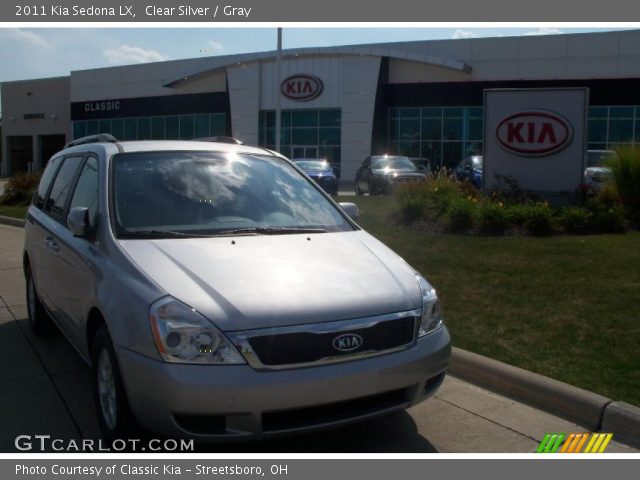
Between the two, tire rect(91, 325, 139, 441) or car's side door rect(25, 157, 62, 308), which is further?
car's side door rect(25, 157, 62, 308)

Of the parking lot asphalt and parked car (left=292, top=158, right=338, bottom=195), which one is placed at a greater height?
parked car (left=292, top=158, right=338, bottom=195)

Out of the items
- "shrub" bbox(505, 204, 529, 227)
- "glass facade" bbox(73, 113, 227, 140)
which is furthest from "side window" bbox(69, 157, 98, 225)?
"glass facade" bbox(73, 113, 227, 140)

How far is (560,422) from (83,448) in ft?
10.0

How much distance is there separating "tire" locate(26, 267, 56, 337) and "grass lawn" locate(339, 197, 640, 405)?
3784 millimetres

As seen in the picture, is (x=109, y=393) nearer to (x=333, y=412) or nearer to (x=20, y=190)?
(x=333, y=412)

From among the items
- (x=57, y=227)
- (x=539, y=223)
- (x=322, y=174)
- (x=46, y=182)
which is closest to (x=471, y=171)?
(x=322, y=174)

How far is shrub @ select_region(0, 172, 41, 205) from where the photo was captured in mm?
23391

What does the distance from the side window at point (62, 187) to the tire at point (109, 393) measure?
1886 mm

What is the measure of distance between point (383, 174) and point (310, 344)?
20.5 meters

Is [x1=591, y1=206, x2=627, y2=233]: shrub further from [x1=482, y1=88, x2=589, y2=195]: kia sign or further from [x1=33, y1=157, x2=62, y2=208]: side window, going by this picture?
[x1=33, y1=157, x2=62, y2=208]: side window

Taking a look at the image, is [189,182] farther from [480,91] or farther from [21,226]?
[480,91]

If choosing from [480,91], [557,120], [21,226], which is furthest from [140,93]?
[557,120]

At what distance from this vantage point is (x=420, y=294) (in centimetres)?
408

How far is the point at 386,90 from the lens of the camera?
42.7 metres
